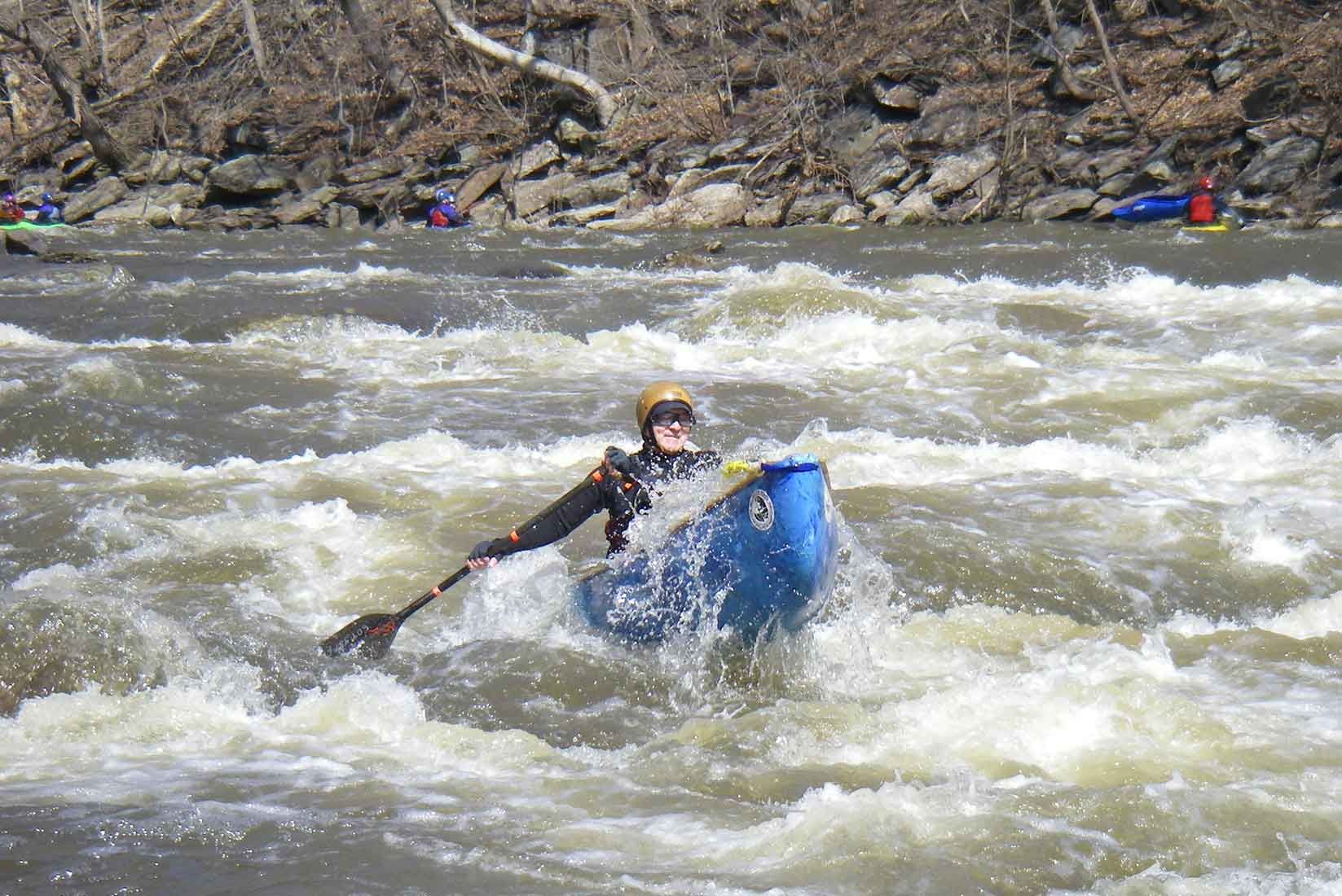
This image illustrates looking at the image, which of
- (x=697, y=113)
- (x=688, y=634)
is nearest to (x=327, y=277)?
(x=697, y=113)

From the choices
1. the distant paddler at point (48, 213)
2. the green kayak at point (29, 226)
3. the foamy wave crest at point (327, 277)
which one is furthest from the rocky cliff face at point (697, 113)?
the foamy wave crest at point (327, 277)

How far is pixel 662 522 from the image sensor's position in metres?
5.18

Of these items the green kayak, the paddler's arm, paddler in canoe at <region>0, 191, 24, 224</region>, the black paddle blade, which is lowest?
the black paddle blade

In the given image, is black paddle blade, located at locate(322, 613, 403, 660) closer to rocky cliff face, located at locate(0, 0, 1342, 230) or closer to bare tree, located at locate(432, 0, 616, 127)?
rocky cliff face, located at locate(0, 0, 1342, 230)

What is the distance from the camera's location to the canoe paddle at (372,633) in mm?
5270

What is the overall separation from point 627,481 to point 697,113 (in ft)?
70.2

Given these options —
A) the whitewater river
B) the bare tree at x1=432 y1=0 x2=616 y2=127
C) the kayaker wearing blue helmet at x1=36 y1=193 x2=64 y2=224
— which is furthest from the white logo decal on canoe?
the bare tree at x1=432 y1=0 x2=616 y2=127

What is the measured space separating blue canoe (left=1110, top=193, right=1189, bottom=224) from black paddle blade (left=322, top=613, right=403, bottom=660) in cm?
1534

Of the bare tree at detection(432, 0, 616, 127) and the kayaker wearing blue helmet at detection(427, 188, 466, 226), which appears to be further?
the bare tree at detection(432, 0, 616, 127)

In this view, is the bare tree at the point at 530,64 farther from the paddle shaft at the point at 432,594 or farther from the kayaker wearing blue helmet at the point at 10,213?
the paddle shaft at the point at 432,594

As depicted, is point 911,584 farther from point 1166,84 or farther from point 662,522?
point 1166,84

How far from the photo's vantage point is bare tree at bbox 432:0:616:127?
26.1 m

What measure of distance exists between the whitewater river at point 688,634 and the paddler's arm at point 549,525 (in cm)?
45

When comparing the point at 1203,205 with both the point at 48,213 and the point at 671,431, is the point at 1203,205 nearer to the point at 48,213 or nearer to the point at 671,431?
the point at 671,431
